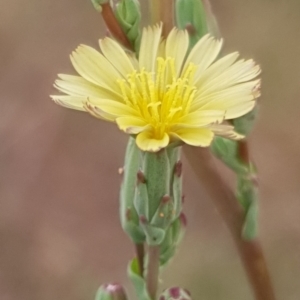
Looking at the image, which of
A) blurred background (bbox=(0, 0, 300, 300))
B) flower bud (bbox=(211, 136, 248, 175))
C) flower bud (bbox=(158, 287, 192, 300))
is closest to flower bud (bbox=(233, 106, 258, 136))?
flower bud (bbox=(211, 136, 248, 175))

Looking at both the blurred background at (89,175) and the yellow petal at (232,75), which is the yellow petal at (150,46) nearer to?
the yellow petal at (232,75)

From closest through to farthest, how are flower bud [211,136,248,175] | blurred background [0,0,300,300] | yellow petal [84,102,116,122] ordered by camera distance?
yellow petal [84,102,116,122]
flower bud [211,136,248,175]
blurred background [0,0,300,300]

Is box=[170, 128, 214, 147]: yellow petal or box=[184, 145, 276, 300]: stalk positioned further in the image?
box=[184, 145, 276, 300]: stalk

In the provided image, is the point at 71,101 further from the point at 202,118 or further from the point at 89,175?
the point at 89,175

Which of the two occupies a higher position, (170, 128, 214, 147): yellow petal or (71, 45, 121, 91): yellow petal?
(71, 45, 121, 91): yellow petal

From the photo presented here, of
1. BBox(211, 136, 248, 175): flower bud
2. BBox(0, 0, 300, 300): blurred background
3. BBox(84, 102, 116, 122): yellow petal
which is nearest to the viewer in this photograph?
BBox(84, 102, 116, 122): yellow petal

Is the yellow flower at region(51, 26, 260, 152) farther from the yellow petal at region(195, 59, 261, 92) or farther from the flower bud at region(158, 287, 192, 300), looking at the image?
the flower bud at region(158, 287, 192, 300)

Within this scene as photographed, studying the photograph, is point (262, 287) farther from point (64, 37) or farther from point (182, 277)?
point (64, 37)

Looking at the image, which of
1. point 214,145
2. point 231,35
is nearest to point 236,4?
point 231,35
